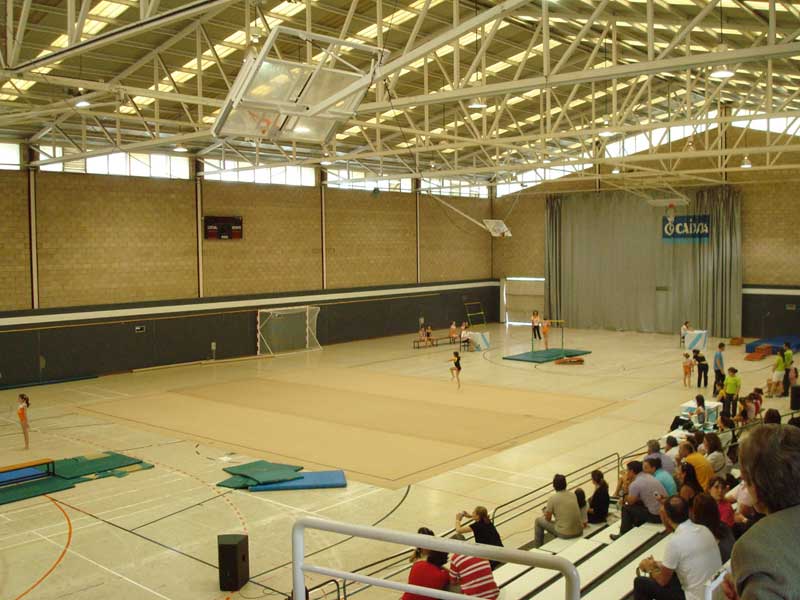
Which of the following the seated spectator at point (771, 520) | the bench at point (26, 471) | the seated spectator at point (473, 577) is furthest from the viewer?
the bench at point (26, 471)

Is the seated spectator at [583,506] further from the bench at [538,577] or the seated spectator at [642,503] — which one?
the bench at [538,577]

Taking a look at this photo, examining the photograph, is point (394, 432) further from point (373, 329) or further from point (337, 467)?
point (373, 329)

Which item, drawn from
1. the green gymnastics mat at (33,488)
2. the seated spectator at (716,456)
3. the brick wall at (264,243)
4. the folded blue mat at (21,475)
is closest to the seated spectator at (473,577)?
the seated spectator at (716,456)

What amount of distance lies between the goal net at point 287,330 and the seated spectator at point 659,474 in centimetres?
2352

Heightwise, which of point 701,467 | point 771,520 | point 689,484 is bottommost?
point 701,467

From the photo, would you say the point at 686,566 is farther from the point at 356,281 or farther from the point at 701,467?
the point at 356,281

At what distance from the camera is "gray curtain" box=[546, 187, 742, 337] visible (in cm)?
3581

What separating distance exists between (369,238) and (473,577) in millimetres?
30820

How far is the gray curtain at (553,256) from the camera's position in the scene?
4112cm

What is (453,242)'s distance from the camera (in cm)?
4209

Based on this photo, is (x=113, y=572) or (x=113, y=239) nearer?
(x=113, y=572)

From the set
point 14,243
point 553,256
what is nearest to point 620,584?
point 14,243

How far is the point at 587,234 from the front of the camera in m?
40.1

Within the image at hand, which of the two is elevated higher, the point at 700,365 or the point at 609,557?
the point at 700,365
